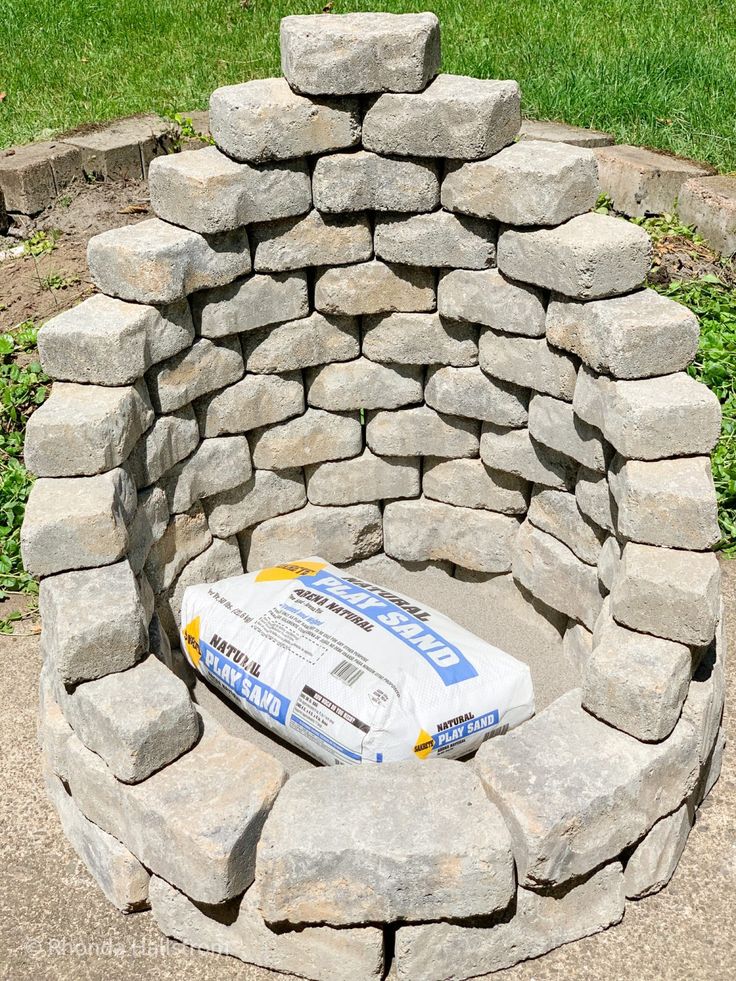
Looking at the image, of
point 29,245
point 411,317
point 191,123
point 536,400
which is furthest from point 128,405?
point 191,123

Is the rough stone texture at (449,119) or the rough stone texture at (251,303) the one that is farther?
the rough stone texture at (251,303)

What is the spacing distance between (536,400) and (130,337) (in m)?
1.65

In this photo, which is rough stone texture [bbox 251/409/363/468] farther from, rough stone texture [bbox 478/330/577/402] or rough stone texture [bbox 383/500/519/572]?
rough stone texture [bbox 478/330/577/402]

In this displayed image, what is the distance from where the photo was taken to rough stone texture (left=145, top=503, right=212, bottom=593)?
4.44 meters

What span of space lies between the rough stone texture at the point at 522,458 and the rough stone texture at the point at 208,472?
1054 mm

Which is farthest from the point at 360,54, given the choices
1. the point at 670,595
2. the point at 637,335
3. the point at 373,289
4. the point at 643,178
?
the point at 643,178

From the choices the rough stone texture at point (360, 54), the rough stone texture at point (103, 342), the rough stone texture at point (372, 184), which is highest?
the rough stone texture at point (360, 54)

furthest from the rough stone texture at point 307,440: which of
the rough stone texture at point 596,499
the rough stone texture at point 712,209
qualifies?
the rough stone texture at point 712,209

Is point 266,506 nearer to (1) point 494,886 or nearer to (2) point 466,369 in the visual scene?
(2) point 466,369

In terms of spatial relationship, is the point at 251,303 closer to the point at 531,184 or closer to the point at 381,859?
the point at 531,184

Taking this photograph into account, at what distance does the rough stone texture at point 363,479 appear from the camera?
5.00 meters

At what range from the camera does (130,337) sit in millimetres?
3898

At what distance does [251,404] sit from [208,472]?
339 millimetres

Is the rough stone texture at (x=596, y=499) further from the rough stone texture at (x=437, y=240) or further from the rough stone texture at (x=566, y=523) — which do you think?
the rough stone texture at (x=437, y=240)
